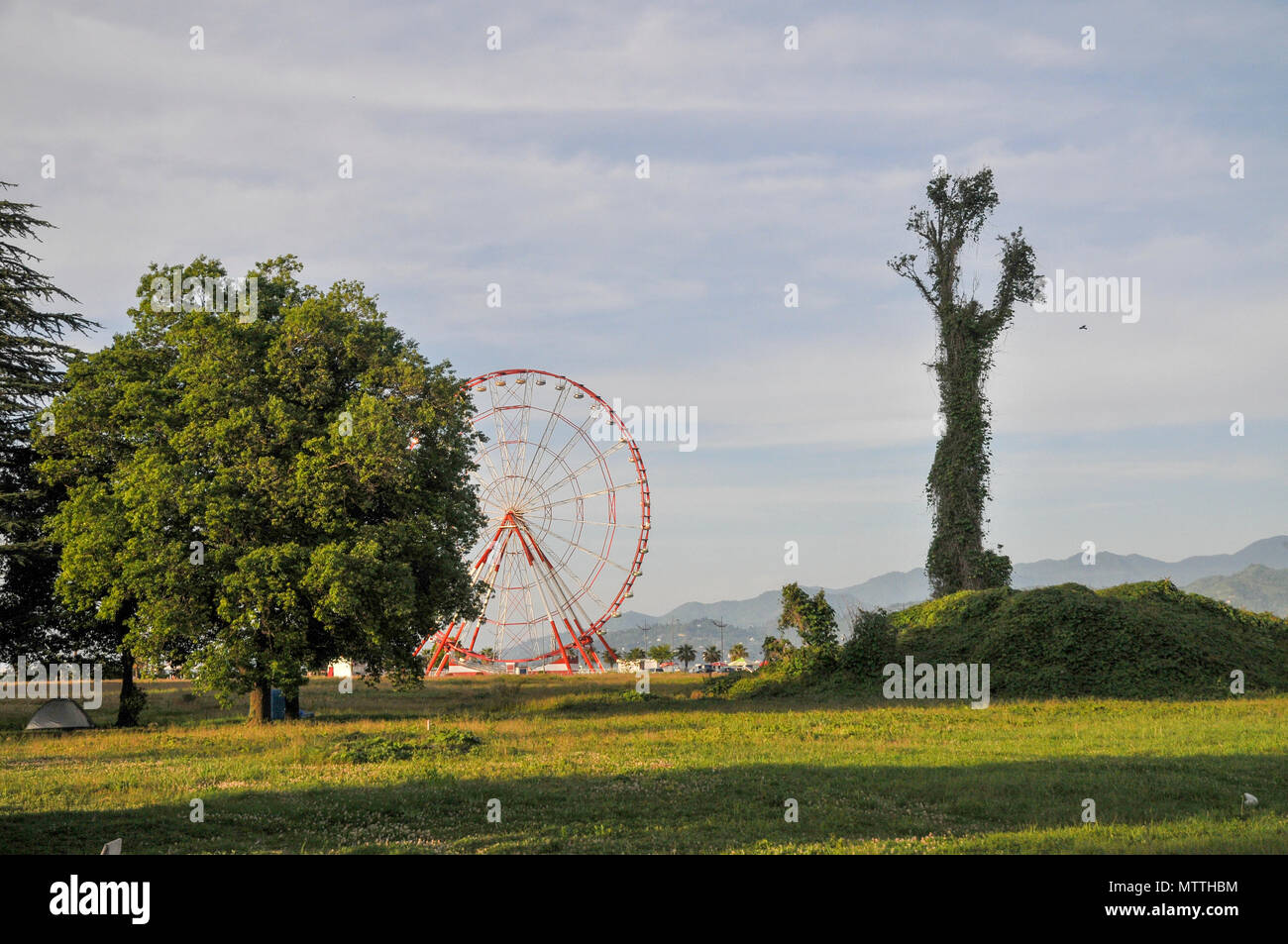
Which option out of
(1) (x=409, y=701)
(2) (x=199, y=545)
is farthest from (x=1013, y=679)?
(2) (x=199, y=545)

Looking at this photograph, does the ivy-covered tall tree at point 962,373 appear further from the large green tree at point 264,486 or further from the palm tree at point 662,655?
the palm tree at point 662,655

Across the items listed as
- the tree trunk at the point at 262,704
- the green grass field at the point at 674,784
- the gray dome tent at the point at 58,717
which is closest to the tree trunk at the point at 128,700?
the gray dome tent at the point at 58,717

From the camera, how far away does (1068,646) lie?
1576 inches

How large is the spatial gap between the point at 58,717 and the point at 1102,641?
1468 inches

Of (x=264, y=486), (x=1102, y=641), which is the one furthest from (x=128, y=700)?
(x=1102, y=641)

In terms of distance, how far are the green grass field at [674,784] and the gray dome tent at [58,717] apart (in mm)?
912

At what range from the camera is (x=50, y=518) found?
32969mm

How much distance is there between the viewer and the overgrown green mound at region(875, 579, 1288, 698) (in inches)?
1506

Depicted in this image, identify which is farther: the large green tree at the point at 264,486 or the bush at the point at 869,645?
the bush at the point at 869,645

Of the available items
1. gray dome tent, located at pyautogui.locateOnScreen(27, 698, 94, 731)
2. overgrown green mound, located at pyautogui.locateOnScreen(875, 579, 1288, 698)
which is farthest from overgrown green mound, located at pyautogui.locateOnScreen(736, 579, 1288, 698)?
gray dome tent, located at pyautogui.locateOnScreen(27, 698, 94, 731)

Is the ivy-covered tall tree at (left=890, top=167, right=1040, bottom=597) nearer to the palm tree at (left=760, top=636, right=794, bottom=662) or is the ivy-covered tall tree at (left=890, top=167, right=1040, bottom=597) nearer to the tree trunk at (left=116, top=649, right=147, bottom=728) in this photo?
the palm tree at (left=760, top=636, right=794, bottom=662)

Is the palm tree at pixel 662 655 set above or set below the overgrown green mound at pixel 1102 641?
below

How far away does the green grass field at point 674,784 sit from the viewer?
13414mm
